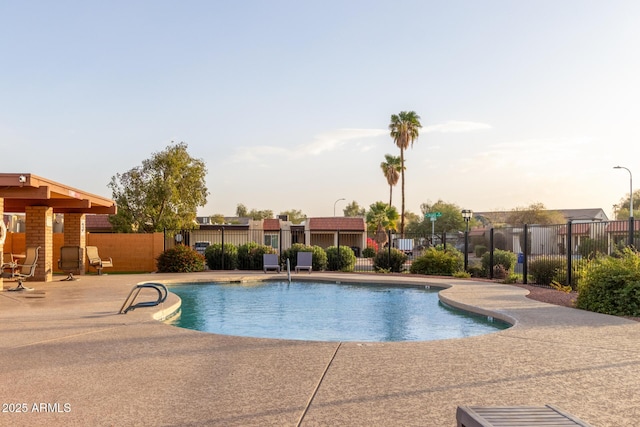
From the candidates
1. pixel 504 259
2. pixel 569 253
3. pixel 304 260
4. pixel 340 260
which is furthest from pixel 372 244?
pixel 569 253

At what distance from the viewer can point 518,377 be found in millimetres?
5637

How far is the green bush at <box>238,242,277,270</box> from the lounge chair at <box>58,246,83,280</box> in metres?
7.88

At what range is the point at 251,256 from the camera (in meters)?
25.0

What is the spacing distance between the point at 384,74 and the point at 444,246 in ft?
26.6

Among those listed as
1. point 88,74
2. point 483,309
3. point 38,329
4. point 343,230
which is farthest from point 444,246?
point 343,230

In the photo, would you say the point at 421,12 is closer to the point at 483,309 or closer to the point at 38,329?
the point at 483,309

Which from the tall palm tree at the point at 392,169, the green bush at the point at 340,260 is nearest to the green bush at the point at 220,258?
the green bush at the point at 340,260

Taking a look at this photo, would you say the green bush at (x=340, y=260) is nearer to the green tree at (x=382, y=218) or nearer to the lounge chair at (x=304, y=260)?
the lounge chair at (x=304, y=260)

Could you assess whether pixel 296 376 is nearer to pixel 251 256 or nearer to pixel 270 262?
pixel 270 262

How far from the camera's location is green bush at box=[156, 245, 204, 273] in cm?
2314

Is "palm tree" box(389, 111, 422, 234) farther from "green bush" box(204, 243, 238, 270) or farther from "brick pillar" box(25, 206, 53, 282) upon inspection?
"brick pillar" box(25, 206, 53, 282)

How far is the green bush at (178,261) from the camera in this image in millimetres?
23141

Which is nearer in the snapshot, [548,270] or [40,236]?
[548,270]

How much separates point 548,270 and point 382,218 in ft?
79.7
